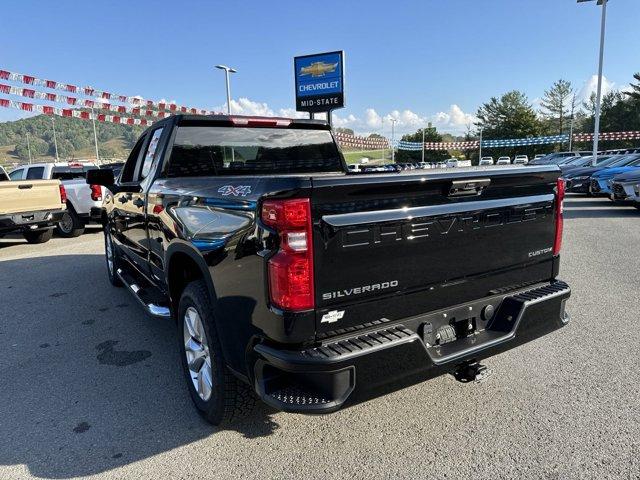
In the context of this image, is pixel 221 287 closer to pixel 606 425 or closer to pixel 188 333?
pixel 188 333

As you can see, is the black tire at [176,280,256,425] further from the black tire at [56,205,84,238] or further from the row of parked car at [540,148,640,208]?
the black tire at [56,205,84,238]

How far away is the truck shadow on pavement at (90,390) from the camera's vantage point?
2.77 meters

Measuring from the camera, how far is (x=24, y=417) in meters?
3.14

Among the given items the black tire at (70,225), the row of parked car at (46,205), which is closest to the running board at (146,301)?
the row of parked car at (46,205)

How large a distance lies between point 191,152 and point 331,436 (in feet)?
8.35

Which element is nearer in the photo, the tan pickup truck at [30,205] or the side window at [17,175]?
the tan pickup truck at [30,205]

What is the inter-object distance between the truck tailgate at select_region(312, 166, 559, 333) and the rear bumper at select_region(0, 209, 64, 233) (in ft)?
31.6

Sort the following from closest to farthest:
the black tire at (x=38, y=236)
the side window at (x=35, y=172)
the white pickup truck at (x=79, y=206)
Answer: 1. the black tire at (x=38, y=236)
2. the white pickup truck at (x=79, y=206)
3. the side window at (x=35, y=172)

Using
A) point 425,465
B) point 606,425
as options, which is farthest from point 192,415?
point 606,425

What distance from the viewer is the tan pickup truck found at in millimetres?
9477

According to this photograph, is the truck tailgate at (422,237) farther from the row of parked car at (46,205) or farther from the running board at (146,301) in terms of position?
the row of parked car at (46,205)

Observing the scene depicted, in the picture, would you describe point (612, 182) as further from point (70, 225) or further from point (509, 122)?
point (509, 122)

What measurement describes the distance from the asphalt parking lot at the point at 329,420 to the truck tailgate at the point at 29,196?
5.86 metres

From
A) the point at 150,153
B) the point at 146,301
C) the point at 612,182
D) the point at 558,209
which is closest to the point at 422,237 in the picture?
the point at 558,209
